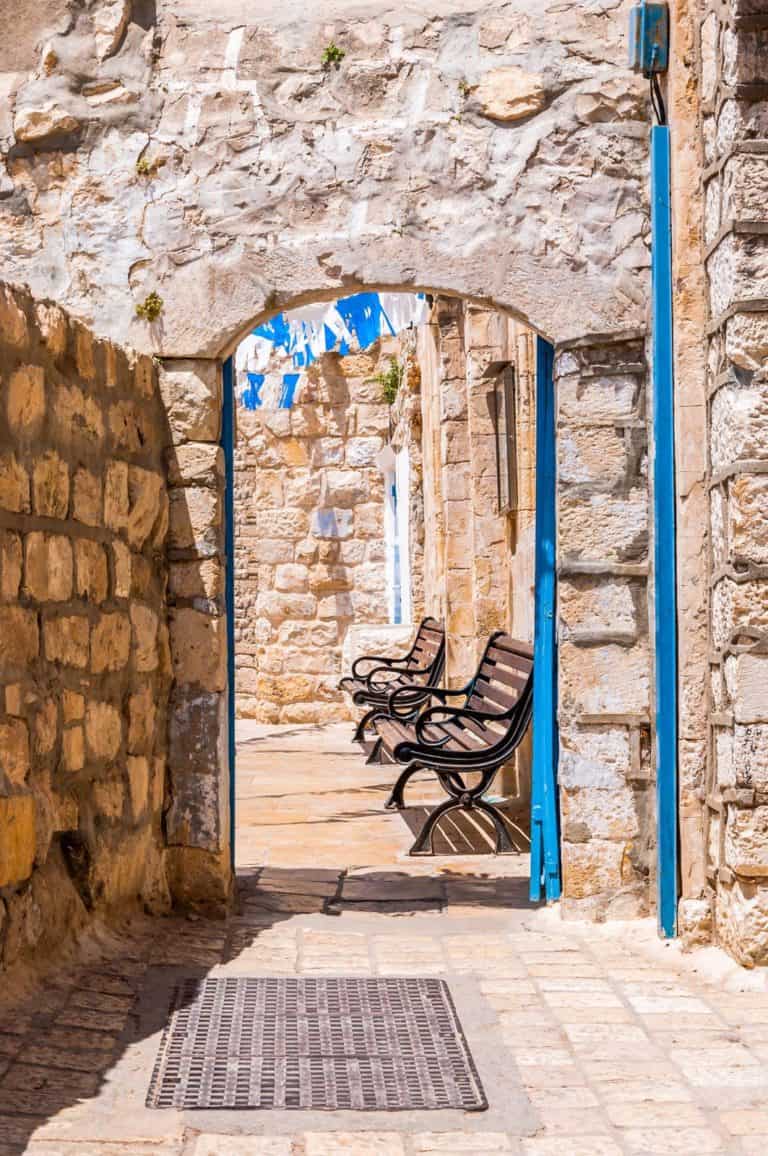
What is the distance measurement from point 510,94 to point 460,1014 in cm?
305

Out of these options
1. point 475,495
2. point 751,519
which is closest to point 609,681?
point 751,519

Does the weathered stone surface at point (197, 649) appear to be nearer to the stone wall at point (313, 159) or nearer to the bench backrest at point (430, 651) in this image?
the stone wall at point (313, 159)

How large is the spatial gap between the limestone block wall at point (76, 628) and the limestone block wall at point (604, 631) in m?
1.42

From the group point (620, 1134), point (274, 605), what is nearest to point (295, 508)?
point (274, 605)

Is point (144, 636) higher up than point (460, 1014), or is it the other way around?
point (144, 636)

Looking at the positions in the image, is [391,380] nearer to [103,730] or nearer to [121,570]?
[121,570]

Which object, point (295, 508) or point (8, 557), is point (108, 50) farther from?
point (295, 508)

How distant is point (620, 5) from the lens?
15.8 ft

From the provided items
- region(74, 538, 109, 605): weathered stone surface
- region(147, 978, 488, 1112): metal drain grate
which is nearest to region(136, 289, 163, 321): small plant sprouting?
region(74, 538, 109, 605): weathered stone surface

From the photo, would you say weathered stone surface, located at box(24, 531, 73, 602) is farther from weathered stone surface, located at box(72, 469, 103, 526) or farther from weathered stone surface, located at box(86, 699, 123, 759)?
weathered stone surface, located at box(86, 699, 123, 759)

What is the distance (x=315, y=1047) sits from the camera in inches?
137

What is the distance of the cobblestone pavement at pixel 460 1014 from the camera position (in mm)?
2896

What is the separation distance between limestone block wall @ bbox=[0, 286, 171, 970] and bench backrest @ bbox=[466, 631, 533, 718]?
1790mm

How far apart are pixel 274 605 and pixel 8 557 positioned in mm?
8482
